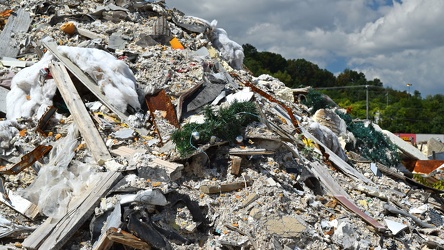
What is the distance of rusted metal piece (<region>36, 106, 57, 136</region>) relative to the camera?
737cm

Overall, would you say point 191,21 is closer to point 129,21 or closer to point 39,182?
point 129,21

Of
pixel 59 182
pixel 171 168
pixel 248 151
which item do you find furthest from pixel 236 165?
pixel 59 182

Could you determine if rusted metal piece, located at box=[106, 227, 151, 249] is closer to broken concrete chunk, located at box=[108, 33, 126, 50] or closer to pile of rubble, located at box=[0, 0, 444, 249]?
pile of rubble, located at box=[0, 0, 444, 249]

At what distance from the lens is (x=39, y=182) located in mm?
6328

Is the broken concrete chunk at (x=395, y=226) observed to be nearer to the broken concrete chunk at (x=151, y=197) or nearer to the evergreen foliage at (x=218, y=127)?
the evergreen foliage at (x=218, y=127)

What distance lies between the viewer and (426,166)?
40.4ft

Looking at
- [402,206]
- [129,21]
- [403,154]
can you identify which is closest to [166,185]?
[402,206]

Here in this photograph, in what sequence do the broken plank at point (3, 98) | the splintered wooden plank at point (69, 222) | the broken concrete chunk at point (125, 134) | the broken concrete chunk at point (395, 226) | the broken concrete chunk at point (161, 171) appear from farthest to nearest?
the broken plank at point (3, 98) < the broken concrete chunk at point (125, 134) < the broken concrete chunk at point (395, 226) < the broken concrete chunk at point (161, 171) < the splintered wooden plank at point (69, 222)

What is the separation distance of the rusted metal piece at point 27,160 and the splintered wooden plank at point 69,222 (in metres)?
1.14

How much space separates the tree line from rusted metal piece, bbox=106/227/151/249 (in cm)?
2621

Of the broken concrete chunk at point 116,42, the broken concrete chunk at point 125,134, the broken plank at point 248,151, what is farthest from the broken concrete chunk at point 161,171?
the broken concrete chunk at point 116,42

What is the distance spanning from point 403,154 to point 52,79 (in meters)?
8.10

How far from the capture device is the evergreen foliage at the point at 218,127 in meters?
6.71

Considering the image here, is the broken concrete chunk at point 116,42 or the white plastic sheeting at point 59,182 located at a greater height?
the broken concrete chunk at point 116,42
